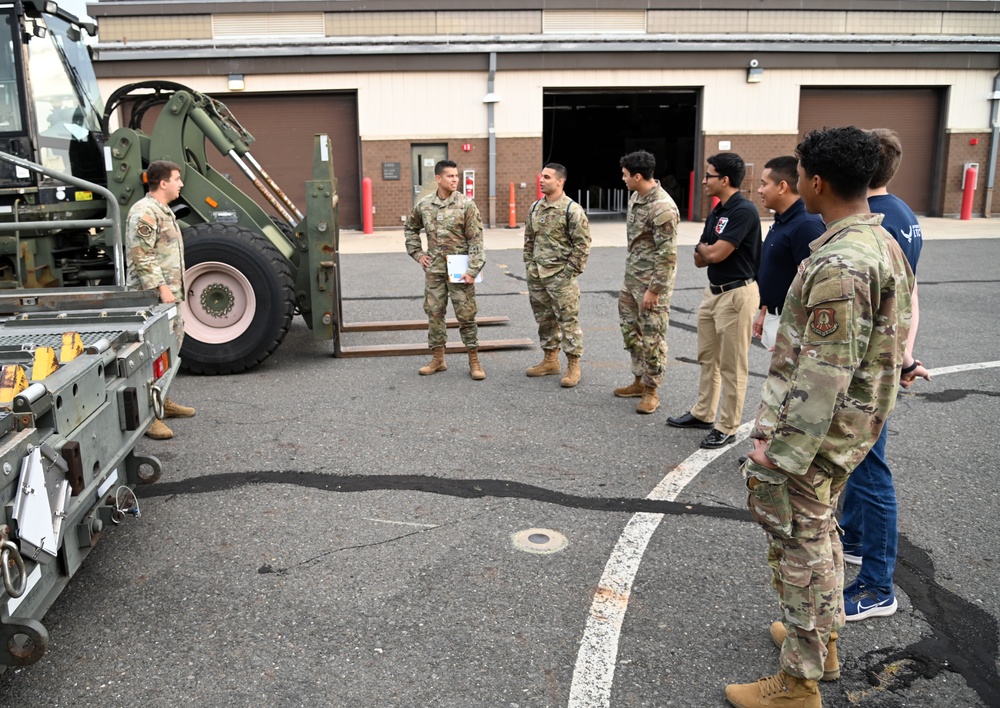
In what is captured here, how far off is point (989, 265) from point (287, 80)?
1484 cm

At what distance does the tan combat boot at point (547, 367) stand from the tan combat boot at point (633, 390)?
84cm

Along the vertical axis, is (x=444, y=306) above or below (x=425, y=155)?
below

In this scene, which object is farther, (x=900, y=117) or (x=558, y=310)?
(x=900, y=117)

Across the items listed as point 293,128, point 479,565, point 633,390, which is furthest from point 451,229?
point 293,128

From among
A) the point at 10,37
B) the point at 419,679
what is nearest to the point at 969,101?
the point at 10,37

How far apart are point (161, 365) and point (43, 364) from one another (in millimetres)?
1123

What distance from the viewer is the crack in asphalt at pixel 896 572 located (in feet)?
9.67

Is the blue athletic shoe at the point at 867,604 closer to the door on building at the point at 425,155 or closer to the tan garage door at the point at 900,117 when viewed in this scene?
the door on building at the point at 425,155

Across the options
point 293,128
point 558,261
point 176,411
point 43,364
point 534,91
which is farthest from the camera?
point 534,91

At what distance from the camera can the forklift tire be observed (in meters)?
6.96

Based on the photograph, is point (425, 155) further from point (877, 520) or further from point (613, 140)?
point (877, 520)

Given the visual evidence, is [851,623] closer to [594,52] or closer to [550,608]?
[550,608]

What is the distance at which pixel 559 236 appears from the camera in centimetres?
680

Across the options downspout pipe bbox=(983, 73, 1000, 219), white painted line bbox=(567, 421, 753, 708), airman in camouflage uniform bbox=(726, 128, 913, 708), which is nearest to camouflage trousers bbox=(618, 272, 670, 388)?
white painted line bbox=(567, 421, 753, 708)
